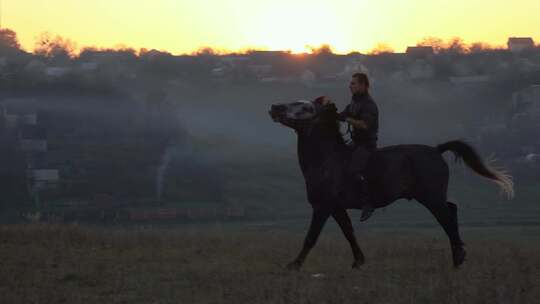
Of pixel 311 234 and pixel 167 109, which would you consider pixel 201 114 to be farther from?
pixel 311 234

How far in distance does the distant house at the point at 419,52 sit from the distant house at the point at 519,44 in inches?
462

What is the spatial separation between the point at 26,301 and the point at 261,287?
2643 mm

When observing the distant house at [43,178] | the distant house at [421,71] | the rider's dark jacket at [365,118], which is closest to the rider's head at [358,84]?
the rider's dark jacket at [365,118]

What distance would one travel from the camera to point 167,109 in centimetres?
11088

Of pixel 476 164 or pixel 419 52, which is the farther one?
pixel 419 52

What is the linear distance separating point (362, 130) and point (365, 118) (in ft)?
0.56

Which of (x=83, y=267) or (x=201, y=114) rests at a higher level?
(x=83, y=267)

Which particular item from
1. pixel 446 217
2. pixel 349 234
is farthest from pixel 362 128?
pixel 446 217

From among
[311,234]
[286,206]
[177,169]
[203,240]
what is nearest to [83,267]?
[311,234]

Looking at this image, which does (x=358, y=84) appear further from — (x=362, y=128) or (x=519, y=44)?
(x=519, y=44)

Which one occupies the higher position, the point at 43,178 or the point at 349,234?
the point at 349,234

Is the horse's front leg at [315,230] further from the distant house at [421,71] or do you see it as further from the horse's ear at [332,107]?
the distant house at [421,71]

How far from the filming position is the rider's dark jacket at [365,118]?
14977mm

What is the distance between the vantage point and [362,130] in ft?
49.1
